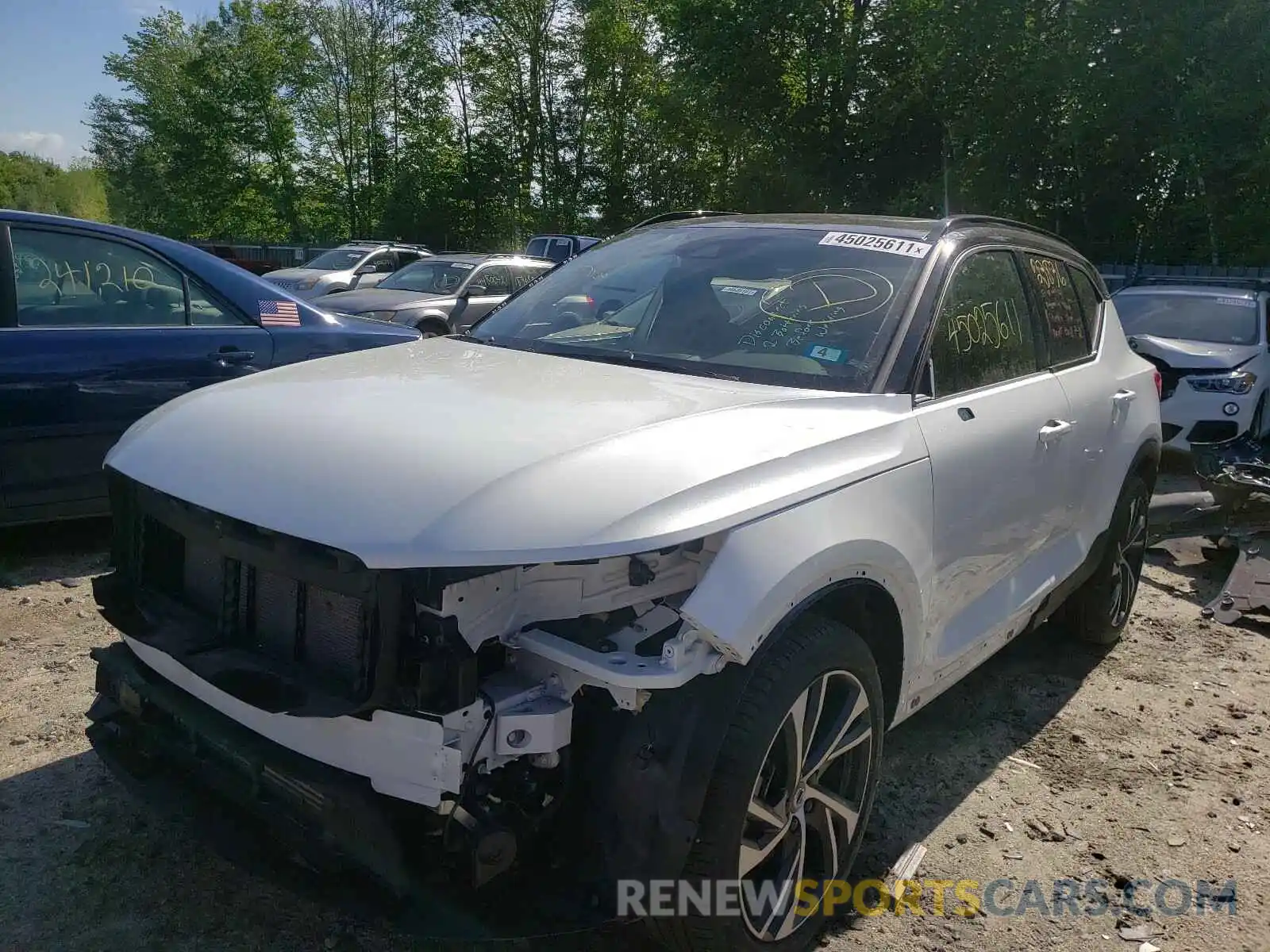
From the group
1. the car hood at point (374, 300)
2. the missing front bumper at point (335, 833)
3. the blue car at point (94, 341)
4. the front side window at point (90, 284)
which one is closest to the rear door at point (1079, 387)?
the missing front bumper at point (335, 833)

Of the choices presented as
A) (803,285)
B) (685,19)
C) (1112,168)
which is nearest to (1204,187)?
(1112,168)

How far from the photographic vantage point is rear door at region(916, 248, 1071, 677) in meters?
2.82

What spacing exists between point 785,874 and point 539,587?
97cm

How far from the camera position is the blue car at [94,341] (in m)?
4.43

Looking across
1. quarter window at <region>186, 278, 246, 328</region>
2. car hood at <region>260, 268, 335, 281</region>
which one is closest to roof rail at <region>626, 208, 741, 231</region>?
quarter window at <region>186, 278, 246, 328</region>

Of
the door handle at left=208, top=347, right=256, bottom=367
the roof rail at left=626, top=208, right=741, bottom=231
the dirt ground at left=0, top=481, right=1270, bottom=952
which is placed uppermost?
the roof rail at left=626, top=208, right=741, bottom=231

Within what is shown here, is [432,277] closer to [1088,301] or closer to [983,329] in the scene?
[1088,301]

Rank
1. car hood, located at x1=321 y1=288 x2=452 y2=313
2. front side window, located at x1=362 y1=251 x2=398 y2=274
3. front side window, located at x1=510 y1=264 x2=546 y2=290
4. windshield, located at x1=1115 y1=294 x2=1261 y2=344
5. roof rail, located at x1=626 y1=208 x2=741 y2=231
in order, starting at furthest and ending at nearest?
front side window, located at x1=362 y1=251 x2=398 y2=274
front side window, located at x1=510 y1=264 x2=546 y2=290
car hood, located at x1=321 y1=288 x2=452 y2=313
windshield, located at x1=1115 y1=294 x2=1261 y2=344
roof rail, located at x1=626 y1=208 x2=741 y2=231

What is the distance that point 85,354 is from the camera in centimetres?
457

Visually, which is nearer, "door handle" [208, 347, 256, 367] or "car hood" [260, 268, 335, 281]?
"door handle" [208, 347, 256, 367]

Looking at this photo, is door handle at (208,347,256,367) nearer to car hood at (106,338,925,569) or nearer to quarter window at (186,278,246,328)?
quarter window at (186,278,246,328)

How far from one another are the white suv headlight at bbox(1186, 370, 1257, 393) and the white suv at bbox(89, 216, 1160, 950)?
6.23 m

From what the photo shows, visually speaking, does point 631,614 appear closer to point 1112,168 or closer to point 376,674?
point 376,674

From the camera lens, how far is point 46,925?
94.6 inches
